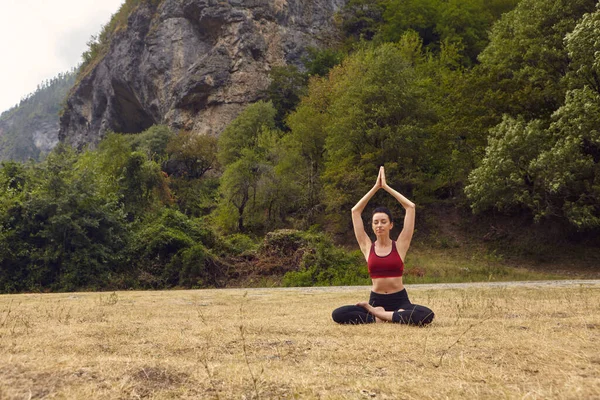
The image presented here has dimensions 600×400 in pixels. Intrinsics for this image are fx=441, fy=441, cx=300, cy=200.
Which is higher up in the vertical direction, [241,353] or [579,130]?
[579,130]

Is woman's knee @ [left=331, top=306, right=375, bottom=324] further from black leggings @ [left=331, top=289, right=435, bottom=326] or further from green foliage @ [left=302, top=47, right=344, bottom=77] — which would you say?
green foliage @ [left=302, top=47, right=344, bottom=77]

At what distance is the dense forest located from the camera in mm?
21797

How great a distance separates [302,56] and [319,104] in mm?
18477

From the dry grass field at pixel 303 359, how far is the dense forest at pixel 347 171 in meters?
15.3

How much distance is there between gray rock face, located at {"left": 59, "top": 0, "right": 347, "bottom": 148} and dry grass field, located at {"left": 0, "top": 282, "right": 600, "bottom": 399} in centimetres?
5053

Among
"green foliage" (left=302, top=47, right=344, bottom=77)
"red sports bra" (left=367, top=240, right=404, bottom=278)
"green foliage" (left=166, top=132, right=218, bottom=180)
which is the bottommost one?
"red sports bra" (left=367, top=240, right=404, bottom=278)

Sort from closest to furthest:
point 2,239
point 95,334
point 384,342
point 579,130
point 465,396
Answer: point 465,396 < point 384,342 < point 95,334 < point 2,239 < point 579,130

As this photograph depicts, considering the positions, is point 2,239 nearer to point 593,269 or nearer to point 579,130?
point 579,130

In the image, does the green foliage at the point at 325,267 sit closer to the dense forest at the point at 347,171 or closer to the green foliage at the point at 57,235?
the dense forest at the point at 347,171

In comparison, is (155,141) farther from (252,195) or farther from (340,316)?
(340,316)

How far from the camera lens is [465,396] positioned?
2.97 m

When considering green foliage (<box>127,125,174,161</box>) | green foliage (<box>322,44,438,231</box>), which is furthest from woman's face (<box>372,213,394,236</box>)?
green foliage (<box>127,125,174,161</box>)

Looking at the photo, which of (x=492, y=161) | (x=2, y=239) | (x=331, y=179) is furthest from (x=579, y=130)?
(x=2, y=239)

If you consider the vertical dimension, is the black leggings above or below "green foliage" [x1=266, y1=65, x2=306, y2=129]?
below
